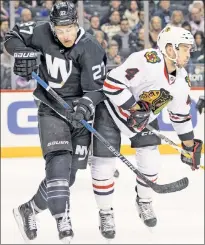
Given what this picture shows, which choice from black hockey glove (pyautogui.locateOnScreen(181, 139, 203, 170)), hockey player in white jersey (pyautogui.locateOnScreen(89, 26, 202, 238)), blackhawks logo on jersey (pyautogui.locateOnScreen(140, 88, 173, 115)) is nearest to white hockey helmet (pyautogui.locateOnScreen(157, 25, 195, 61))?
hockey player in white jersey (pyautogui.locateOnScreen(89, 26, 202, 238))

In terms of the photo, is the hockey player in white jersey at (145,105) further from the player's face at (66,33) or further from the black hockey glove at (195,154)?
the player's face at (66,33)

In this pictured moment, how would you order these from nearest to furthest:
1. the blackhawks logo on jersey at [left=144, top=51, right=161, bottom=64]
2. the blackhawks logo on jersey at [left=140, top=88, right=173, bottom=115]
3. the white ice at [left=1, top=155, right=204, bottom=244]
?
the blackhawks logo on jersey at [left=144, top=51, right=161, bottom=64]
the blackhawks logo on jersey at [left=140, top=88, right=173, bottom=115]
the white ice at [left=1, top=155, right=204, bottom=244]

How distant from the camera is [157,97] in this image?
420 centimetres

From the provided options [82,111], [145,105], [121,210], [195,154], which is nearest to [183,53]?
[145,105]

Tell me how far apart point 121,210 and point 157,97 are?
2.16 metres

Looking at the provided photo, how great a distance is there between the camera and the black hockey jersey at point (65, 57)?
420 cm

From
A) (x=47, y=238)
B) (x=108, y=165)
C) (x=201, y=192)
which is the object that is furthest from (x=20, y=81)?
(x=108, y=165)

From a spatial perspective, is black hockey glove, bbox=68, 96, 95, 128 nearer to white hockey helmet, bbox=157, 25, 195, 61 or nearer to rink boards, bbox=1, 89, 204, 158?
white hockey helmet, bbox=157, 25, 195, 61

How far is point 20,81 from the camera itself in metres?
8.38

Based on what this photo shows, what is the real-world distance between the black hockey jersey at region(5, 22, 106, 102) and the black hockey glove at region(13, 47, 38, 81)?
0.15 ft

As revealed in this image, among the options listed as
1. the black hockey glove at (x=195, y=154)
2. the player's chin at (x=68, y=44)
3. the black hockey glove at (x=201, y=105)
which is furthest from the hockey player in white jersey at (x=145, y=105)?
the black hockey glove at (x=201, y=105)

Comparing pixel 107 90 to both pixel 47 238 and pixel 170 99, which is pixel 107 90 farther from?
pixel 47 238

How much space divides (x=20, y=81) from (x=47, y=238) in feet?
10.4

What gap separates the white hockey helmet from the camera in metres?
4.07
